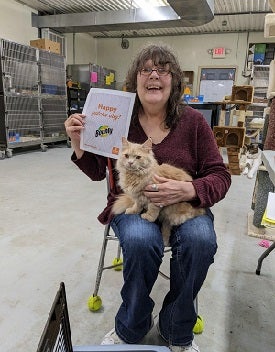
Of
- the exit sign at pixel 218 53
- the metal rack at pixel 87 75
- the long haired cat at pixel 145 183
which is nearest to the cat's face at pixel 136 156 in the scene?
the long haired cat at pixel 145 183

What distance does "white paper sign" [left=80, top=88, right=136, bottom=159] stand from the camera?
3.57ft

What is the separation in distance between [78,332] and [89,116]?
0.88 m

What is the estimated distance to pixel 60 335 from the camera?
0.66 m

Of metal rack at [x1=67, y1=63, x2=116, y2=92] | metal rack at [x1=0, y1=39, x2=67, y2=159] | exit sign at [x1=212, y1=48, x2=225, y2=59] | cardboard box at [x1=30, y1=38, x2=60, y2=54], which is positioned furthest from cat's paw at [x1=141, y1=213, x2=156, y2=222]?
exit sign at [x1=212, y1=48, x2=225, y2=59]

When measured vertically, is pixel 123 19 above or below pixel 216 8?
below

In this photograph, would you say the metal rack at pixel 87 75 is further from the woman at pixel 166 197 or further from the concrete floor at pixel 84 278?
the woman at pixel 166 197

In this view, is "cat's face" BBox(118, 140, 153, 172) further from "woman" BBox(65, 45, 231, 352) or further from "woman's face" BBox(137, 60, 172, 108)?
"woman's face" BBox(137, 60, 172, 108)

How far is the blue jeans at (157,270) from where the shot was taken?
0.95 meters

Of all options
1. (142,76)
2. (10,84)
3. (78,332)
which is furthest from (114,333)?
(10,84)

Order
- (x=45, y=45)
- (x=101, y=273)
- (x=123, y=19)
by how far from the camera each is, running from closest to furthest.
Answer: (x=101, y=273), (x=45, y=45), (x=123, y=19)

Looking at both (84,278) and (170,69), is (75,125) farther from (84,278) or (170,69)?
(84,278)

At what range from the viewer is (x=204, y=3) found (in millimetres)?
4332

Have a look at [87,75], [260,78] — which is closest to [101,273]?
[87,75]

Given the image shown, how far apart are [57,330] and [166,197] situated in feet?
1.77
